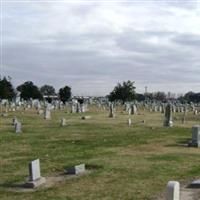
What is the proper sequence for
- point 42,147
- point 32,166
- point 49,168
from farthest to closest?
point 42,147, point 49,168, point 32,166

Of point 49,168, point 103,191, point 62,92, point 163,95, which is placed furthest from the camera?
point 163,95

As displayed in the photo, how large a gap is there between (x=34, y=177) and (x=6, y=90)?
9515cm

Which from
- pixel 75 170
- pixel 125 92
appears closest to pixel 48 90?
pixel 125 92

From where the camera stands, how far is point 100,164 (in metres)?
15.4

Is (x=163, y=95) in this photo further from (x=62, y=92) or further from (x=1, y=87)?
(x=1, y=87)

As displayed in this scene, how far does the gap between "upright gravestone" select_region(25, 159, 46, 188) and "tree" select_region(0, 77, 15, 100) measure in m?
93.2

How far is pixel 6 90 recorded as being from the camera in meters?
106

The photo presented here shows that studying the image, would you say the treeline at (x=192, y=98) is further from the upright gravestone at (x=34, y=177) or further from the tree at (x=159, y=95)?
the upright gravestone at (x=34, y=177)

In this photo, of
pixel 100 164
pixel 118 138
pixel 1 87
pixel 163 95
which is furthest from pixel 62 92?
pixel 100 164

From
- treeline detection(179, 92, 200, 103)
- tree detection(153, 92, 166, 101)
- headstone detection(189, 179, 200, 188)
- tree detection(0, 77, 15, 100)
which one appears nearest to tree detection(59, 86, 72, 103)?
tree detection(0, 77, 15, 100)

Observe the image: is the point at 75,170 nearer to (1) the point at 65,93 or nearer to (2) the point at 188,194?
(2) the point at 188,194

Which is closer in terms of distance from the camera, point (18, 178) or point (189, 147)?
Answer: point (18, 178)

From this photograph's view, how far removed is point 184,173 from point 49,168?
11.9 feet

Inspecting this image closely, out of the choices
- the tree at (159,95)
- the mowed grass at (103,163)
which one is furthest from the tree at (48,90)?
the mowed grass at (103,163)
